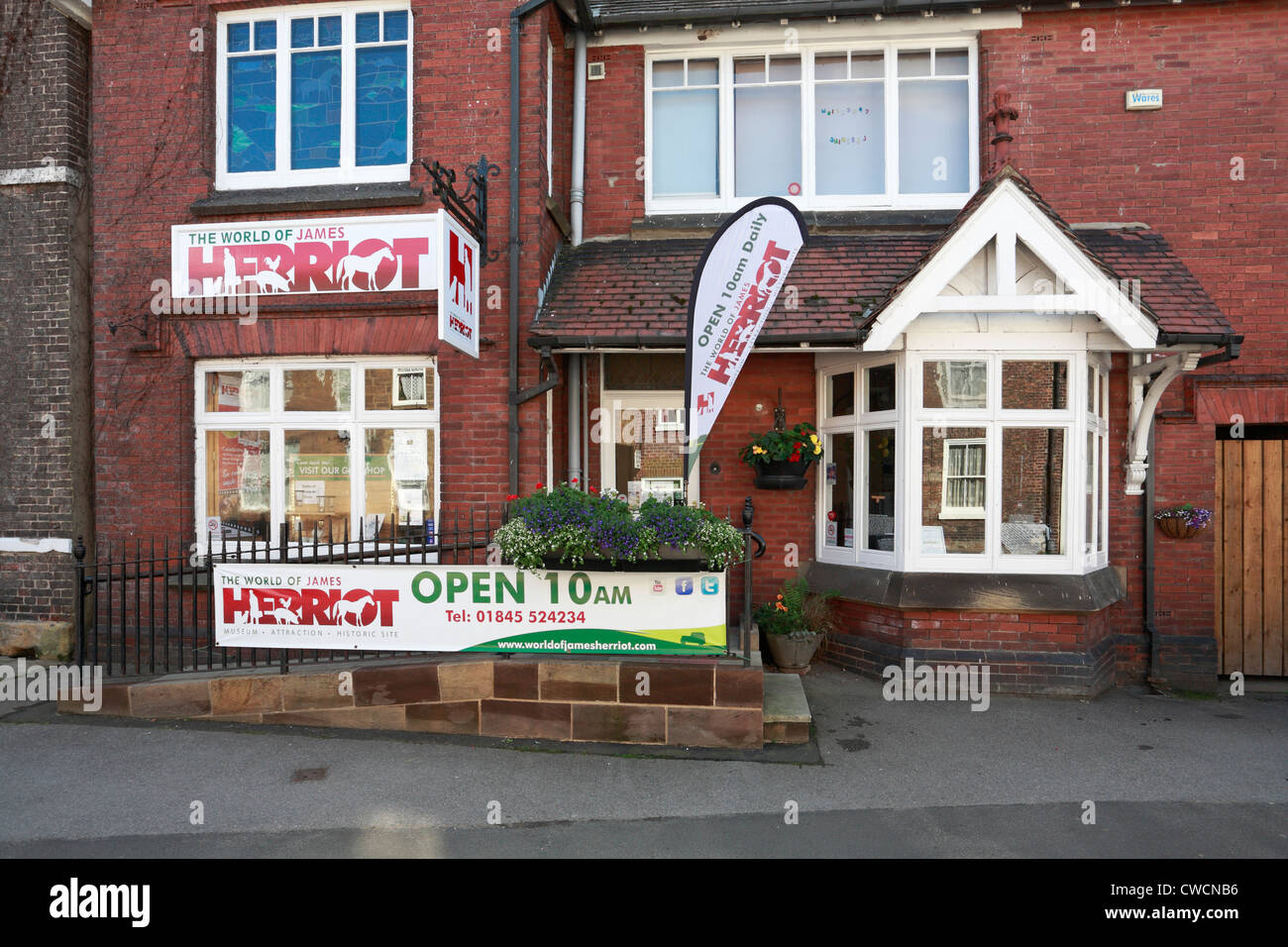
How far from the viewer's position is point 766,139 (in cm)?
778

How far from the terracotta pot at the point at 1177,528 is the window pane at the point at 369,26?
8.66 m

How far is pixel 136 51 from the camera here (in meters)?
7.14

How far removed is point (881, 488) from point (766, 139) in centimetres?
382

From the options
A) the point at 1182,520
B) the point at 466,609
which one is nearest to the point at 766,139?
the point at 1182,520

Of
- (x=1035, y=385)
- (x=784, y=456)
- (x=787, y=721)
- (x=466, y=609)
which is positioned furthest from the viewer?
(x=784, y=456)

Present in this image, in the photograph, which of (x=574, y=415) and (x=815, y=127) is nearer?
(x=574, y=415)

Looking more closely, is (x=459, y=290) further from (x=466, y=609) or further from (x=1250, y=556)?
(x=1250, y=556)

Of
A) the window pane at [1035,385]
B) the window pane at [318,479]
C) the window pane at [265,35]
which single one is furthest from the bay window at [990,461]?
the window pane at [265,35]

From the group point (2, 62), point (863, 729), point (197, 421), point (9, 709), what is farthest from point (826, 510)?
point (2, 62)

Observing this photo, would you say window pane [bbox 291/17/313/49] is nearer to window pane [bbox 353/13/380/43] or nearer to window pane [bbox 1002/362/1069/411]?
window pane [bbox 353/13/380/43]

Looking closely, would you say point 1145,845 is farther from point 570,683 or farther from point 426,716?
point 426,716

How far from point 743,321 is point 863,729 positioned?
3.21 metres

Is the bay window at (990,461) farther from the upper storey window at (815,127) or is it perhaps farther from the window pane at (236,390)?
the window pane at (236,390)

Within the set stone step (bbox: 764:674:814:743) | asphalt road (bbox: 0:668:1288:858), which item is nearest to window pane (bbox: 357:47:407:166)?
asphalt road (bbox: 0:668:1288:858)
